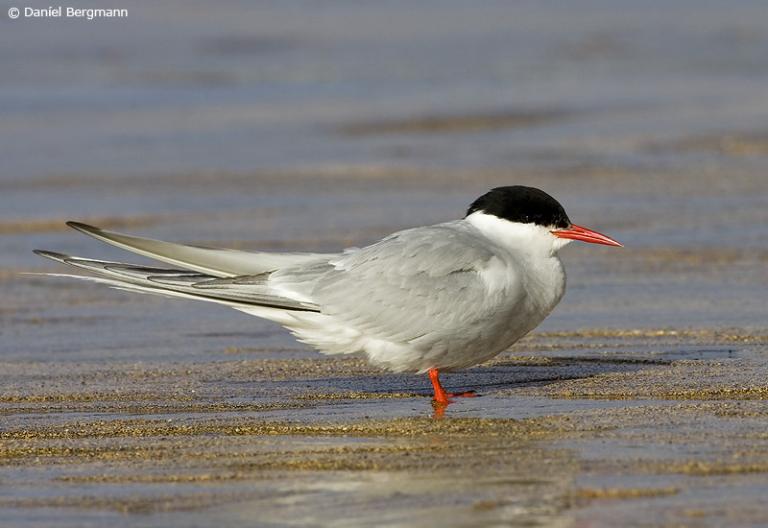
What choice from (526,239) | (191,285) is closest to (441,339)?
(526,239)

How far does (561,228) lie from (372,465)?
1.52 metres

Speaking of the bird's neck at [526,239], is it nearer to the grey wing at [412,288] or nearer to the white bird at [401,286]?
the white bird at [401,286]

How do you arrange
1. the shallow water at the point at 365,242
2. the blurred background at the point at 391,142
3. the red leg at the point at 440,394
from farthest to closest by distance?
the blurred background at the point at 391,142 < the red leg at the point at 440,394 < the shallow water at the point at 365,242

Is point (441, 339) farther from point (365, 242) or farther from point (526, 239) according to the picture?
point (365, 242)

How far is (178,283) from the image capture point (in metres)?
4.97

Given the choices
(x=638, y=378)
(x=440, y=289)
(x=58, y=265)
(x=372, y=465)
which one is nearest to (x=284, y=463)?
(x=372, y=465)

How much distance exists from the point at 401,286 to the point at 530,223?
1.83ft

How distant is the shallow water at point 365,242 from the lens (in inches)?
A: 150

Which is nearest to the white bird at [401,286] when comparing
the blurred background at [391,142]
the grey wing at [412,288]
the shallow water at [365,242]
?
the grey wing at [412,288]

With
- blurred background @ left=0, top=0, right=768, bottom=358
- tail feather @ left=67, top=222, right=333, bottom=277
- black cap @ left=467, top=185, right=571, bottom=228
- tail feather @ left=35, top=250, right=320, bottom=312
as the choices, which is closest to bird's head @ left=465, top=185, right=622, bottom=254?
black cap @ left=467, top=185, right=571, bottom=228

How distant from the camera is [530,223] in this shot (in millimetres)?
5203

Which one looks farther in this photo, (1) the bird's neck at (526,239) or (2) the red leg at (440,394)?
(1) the bird's neck at (526,239)

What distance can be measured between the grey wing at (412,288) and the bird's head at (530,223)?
0.60 ft

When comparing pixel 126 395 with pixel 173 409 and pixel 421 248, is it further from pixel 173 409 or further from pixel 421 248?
pixel 421 248
